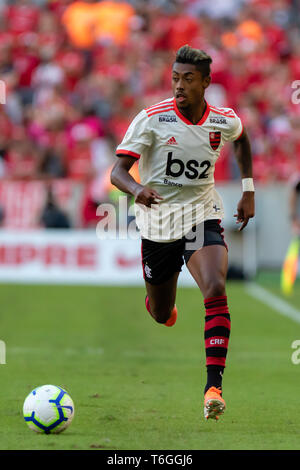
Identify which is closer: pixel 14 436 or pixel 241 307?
pixel 14 436

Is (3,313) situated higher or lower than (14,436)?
higher

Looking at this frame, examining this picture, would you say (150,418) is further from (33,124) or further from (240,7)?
(240,7)

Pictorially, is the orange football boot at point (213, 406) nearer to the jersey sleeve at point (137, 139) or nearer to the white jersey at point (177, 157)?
the white jersey at point (177, 157)

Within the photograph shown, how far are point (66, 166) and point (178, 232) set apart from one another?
13.2 meters

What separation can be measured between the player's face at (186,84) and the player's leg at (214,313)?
1.08 meters

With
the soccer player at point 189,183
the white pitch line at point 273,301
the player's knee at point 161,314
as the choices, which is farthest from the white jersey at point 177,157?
the white pitch line at point 273,301

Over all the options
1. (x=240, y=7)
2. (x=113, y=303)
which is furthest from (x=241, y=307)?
(x=240, y=7)

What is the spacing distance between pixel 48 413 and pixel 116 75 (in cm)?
1550

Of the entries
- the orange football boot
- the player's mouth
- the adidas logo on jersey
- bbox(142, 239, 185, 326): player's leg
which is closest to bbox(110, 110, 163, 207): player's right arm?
the adidas logo on jersey

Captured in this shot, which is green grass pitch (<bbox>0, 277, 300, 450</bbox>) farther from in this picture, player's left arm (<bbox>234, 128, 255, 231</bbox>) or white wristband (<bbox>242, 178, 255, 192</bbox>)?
white wristband (<bbox>242, 178, 255, 192</bbox>)

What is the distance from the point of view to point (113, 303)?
15.3 m

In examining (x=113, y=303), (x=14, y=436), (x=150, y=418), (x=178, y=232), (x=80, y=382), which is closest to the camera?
(x=14, y=436)

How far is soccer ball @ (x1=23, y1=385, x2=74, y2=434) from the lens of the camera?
5785 millimetres

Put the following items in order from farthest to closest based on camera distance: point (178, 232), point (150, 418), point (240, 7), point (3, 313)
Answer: point (240, 7) < point (3, 313) < point (178, 232) < point (150, 418)
